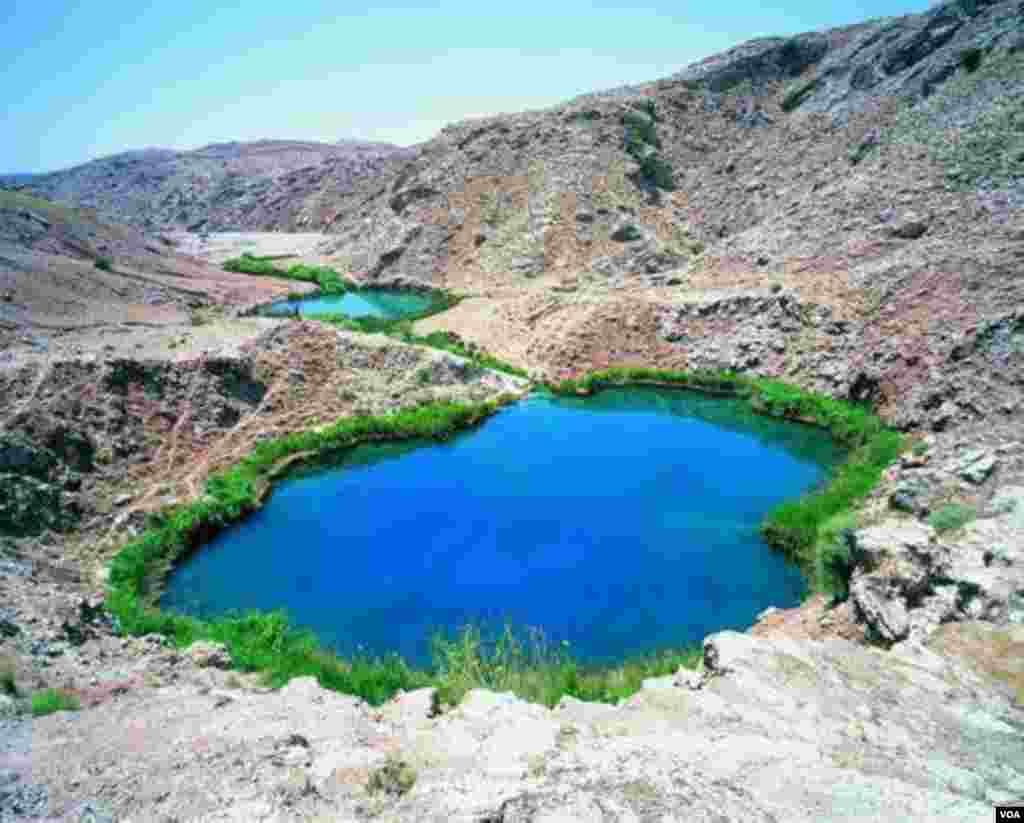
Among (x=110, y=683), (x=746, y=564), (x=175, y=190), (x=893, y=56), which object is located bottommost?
(x=746, y=564)

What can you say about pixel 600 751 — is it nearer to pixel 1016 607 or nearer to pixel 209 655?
pixel 1016 607

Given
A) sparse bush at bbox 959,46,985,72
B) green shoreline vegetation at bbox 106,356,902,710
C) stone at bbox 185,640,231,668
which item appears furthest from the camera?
sparse bush at bbox 959,46,985,72

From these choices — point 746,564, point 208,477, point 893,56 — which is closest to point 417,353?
point 208,477

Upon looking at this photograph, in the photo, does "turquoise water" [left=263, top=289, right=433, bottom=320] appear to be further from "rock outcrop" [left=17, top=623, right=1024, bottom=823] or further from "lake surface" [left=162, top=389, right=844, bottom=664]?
"rock outcrop" [left=17, top=623, right=1024, bottom=823]

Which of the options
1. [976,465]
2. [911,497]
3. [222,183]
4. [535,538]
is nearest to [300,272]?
[535,538]

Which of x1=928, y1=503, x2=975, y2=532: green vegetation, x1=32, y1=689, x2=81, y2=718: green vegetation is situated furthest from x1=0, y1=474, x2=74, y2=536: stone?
x1=928, y1=503, x2=975, y2=532: green vegetation

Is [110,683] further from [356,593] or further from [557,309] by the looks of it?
[557,309]
